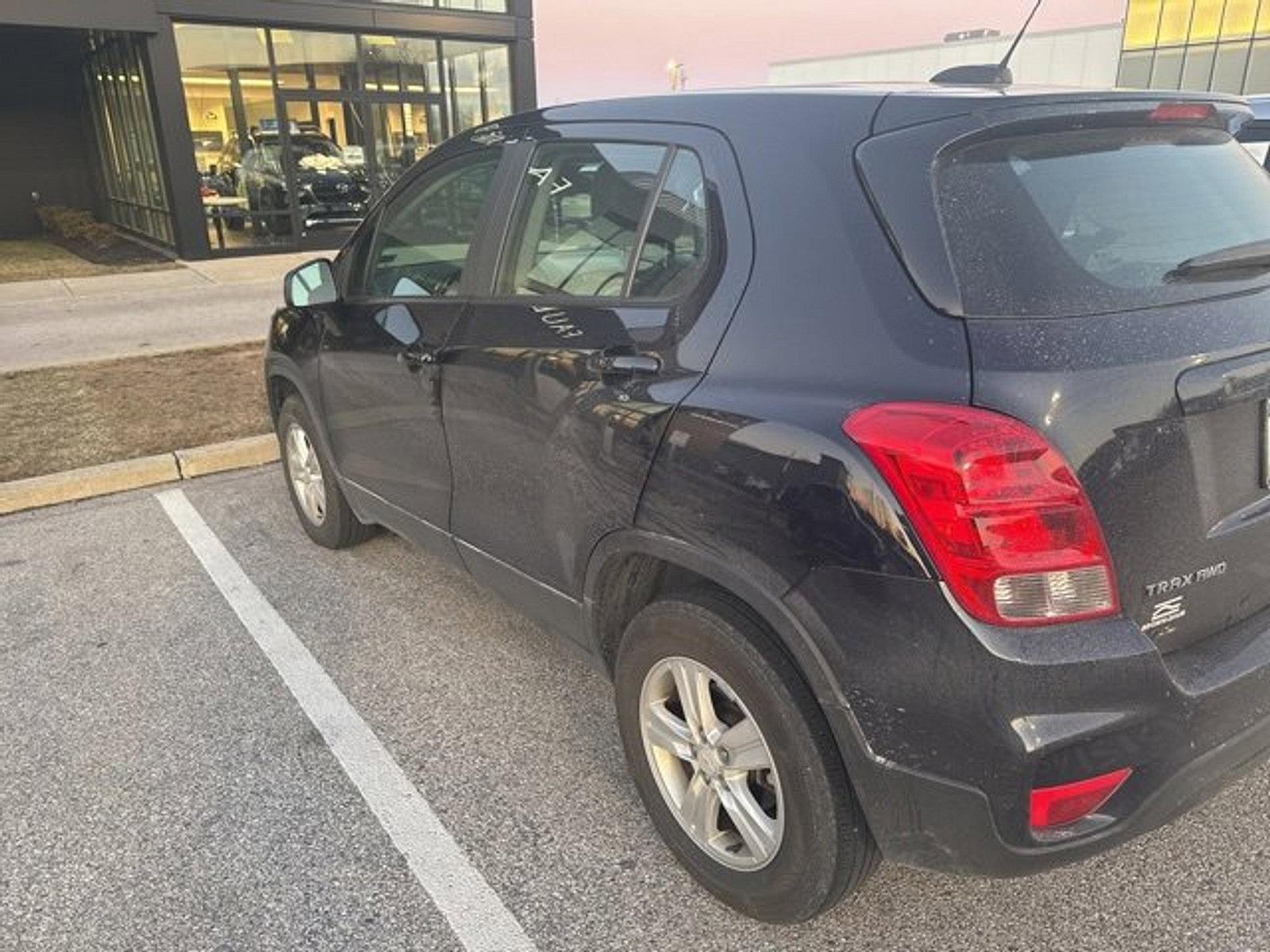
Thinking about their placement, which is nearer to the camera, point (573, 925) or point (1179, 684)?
point (1179, 684)

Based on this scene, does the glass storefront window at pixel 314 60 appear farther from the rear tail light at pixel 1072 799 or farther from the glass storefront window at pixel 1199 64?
the glass storefront window at pixel 1199 64

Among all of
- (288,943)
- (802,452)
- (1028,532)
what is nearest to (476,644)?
(288,943)

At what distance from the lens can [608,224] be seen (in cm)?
251

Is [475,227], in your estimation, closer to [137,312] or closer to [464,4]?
[137,312]

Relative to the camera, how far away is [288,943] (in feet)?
7.27

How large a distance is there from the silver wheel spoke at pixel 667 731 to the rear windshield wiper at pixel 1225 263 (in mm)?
1421

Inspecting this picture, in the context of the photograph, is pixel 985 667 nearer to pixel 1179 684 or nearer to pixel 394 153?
pixel 1179 684

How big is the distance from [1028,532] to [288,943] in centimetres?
186

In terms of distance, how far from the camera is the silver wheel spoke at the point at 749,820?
2.10m

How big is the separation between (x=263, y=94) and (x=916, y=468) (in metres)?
16.4

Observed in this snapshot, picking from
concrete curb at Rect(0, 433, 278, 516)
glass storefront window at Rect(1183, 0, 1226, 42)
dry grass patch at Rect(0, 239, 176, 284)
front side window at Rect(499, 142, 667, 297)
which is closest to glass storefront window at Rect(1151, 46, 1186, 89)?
glass storefront window at Rect(1183, 0, 1226, 42)

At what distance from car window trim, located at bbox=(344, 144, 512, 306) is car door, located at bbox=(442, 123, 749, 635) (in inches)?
4.1

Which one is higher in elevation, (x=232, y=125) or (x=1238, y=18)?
(x=1238, y=18)

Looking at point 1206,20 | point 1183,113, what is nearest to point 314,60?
point 1183,113
